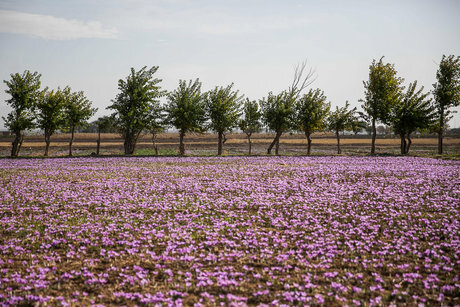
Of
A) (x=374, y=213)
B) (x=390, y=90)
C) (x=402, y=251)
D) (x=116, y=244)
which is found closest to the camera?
(x=402, y=251)

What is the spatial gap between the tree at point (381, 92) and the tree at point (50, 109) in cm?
4636

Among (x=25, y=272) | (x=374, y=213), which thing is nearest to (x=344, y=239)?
A: (x=374, y=213)

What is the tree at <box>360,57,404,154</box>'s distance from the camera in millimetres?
45188

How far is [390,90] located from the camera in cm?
4566

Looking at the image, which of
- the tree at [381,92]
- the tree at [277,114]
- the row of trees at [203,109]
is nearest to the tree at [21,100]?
the row of trees at [203,109]

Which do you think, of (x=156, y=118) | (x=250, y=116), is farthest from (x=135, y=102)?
(x=250, y=116)

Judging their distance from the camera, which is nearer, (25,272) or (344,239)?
(25,272)

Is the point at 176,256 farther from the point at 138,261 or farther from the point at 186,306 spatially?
the point at 186,306

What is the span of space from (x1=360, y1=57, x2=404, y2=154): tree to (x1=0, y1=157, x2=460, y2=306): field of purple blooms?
33.5m

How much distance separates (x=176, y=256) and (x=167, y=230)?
2.17m

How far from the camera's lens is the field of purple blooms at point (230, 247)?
5727mm

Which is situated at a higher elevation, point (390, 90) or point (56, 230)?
point (390, 90)

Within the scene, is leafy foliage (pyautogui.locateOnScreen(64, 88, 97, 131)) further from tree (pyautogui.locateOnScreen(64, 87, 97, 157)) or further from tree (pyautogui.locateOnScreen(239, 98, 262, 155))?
tree (pyautogui.locateOnScreen(239, 98, 262, 155))

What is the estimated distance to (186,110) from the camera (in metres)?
44.5
